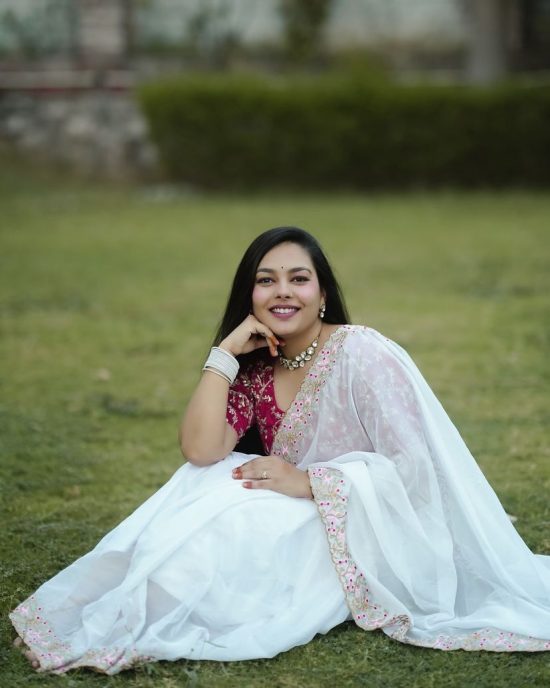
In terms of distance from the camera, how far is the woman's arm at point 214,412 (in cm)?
311

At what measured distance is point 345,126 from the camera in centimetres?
1455

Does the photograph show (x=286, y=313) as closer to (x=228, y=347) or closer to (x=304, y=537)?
(x=228, y=347)

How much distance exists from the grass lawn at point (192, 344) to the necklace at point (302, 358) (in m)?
0.80

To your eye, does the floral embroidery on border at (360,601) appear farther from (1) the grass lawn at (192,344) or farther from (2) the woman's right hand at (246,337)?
(2) the woman's right hand at (246,337)

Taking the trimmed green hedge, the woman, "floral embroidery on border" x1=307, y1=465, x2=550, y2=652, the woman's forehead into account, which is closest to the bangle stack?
the woman

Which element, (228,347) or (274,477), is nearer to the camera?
(274,477)

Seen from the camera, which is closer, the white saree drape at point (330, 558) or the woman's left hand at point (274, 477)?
the white saree drape at point (330, 558)

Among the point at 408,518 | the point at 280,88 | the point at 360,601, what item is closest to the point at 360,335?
the point at 408,518

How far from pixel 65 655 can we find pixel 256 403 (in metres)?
0.97

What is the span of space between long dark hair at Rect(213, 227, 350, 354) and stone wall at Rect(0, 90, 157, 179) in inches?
502

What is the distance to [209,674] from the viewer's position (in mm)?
2770

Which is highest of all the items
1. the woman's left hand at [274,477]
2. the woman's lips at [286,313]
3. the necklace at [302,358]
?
the woman's lips at [286,313]

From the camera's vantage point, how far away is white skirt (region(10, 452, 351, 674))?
280cm

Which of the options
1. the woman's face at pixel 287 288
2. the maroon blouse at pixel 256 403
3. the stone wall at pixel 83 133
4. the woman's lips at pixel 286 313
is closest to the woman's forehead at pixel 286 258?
the woman's face at pixel 287 288
